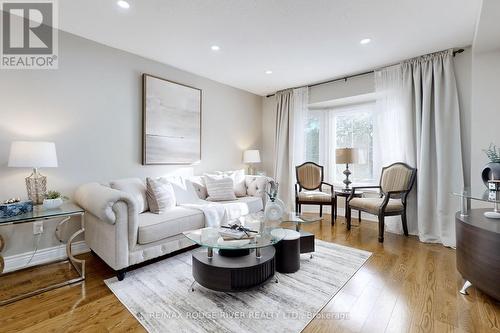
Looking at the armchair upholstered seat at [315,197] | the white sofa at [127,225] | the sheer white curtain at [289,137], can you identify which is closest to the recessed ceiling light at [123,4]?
the white sofa at [127,225]

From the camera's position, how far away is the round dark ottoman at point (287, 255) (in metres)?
2.19

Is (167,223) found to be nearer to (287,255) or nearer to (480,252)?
(287,255)

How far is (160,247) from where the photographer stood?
2.33 metres

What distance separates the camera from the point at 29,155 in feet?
6.76

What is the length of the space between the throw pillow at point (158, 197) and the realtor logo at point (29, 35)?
63.4 inches

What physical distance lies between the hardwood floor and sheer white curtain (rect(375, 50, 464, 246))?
86 cm

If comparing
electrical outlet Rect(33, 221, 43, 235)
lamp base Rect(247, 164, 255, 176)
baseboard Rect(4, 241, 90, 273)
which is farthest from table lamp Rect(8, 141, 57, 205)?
lamp base Rect(247, 164, 255, 176)

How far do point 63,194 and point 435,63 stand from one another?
187 inches

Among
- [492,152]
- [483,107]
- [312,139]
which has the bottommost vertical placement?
[492,152]

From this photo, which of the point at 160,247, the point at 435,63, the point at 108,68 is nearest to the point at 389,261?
the point at 160,247

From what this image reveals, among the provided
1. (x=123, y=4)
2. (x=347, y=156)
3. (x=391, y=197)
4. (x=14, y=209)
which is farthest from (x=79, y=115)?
(x=391, y=197)

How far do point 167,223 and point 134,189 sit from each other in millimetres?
687

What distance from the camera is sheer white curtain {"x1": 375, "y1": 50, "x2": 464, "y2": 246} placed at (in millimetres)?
2969

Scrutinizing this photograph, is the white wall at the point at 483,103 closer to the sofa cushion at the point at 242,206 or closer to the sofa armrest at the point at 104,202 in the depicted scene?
the sofa cushion at the point at 242,206
